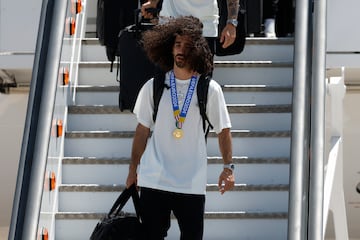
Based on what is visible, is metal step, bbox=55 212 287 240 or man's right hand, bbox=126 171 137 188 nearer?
man's right hand, bbox=126 171 137 188

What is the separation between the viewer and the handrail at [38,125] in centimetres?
553

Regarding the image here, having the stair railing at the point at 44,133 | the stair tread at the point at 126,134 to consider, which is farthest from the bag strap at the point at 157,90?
the stair tread at the point at 126,134

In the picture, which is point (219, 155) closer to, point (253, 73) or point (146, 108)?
point (253, 73)

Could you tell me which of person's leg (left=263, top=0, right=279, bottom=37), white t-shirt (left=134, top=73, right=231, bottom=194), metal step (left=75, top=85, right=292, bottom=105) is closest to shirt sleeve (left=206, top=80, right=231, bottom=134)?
white t-shirt (left=134, top=73, right=231, bottom=194)

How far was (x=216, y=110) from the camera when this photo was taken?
209 inches

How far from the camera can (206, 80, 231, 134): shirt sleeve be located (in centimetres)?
531

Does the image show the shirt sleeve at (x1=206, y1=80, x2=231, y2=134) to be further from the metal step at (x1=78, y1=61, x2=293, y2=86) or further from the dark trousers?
the metal step at (x1=78, y1=61, x2=293, y2=86)

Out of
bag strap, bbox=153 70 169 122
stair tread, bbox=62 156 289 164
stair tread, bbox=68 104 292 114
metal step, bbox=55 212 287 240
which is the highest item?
bag strap, bbox=153 70 169 122

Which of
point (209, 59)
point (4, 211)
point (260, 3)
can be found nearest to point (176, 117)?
point (209, 59)

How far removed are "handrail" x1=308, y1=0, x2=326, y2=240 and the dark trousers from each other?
628 mm

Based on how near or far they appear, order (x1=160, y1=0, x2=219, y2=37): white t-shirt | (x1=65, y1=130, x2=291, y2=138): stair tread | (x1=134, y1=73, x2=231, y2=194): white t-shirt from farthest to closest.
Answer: (x1=65, y1=130, x2=291, y2=138): stair tread → (x1=160, y1=0, x2=219, y2=37): white t-shirt → (x1=134, y1=73, x2=231, y2=194): white t-shirt

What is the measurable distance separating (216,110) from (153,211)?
630 millimetres

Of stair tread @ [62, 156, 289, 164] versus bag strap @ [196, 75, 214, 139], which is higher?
bag strap @ [196, 75, 214, 139]

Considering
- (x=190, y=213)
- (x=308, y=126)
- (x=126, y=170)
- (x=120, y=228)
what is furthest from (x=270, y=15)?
(x=120, y=228)
